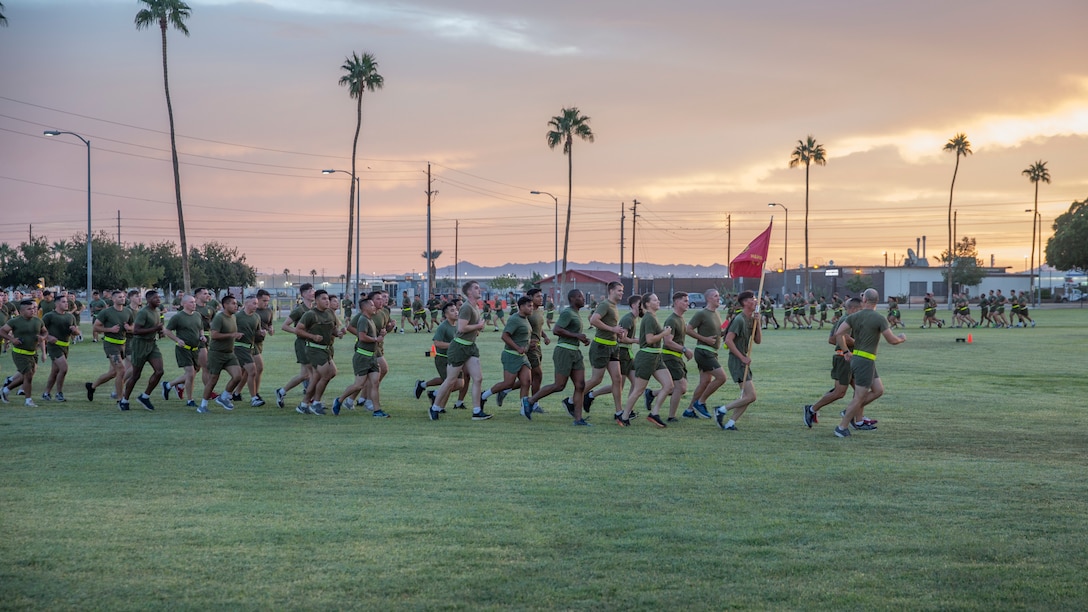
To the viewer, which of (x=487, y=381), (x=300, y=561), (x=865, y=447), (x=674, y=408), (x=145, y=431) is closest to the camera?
(x=300, y=561)

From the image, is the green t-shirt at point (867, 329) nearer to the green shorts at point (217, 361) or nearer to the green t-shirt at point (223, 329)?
the green t-shirt at point (223, 329)

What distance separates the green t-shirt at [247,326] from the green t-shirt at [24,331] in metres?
3.24

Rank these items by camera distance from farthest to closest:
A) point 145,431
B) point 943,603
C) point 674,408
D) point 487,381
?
point 487,381, point 674,408, point 145,431, point 943,603

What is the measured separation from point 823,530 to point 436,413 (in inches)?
293

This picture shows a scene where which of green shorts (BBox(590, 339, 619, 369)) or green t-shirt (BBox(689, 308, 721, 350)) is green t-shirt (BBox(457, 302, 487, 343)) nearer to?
green shorts (BBox(590, 339, 619, 369))

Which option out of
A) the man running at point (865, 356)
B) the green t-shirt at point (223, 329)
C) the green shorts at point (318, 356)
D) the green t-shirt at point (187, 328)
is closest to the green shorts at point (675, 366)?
the man running at point (865, 356)

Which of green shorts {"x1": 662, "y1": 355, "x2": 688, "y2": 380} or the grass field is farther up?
green shorts {"x1": 662, "y1": 355, "x2": 688, "y2": 380}

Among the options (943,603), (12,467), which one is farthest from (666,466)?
(12,467)

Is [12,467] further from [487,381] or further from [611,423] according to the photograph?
[487,381]

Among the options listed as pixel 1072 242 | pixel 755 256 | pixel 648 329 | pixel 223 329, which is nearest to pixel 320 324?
pixel 223 329

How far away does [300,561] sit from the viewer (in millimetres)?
6320

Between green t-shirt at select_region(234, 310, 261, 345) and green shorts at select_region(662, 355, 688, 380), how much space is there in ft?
22.0

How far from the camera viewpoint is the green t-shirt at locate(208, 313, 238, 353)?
47.6 feet

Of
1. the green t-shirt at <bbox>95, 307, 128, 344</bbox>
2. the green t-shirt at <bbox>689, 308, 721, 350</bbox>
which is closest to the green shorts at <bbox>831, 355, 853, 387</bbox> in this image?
the green t-shirt at <bbox>689, 308, 721, 350</bbox>
